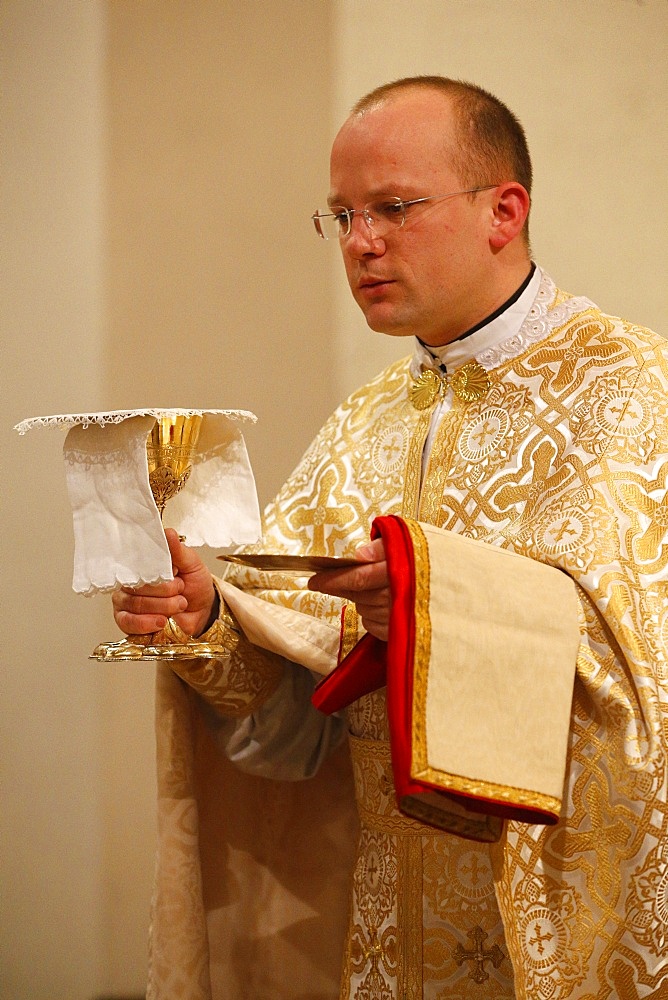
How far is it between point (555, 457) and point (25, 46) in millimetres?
2304

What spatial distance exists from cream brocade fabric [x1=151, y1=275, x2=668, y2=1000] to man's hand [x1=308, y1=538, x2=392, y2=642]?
285 millimetres

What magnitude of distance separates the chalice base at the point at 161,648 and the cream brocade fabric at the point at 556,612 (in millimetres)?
338

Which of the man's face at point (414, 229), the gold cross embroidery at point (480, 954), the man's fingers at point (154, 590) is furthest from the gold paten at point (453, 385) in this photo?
the gold cross embroidery at point (480, 954)

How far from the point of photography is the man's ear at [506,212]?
88.9 inches

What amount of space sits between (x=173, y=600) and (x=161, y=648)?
0.40 feet

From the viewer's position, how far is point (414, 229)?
218 centimetres

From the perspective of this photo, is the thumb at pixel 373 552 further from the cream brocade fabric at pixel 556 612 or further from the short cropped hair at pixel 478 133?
the short cropped hair at pixel 478 133

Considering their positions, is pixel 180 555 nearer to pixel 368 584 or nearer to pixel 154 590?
pixel 154 590

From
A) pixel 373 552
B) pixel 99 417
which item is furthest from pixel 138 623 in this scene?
pixel 373 552

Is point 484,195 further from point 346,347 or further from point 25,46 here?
point 25,46

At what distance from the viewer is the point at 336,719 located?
2.45 meters

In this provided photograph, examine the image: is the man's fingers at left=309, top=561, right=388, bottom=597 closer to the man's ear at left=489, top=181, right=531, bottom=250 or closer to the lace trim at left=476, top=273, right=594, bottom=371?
the lace trim at left=476, top=273, right=594, bottom=371

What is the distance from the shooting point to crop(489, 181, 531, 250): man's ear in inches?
88.9

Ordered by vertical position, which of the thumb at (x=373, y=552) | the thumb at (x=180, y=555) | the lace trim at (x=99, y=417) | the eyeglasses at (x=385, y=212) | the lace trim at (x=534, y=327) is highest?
the eyeglasses at (x=385, y=212)
